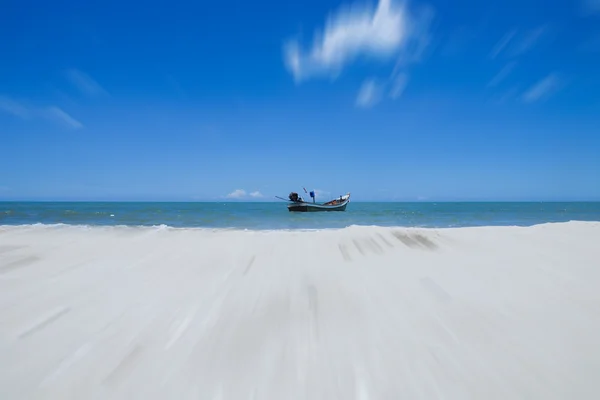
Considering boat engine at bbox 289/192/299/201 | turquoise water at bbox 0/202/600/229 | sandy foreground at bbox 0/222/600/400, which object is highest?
boat engine at bbox 289/192/299/201

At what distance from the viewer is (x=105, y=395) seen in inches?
83.7

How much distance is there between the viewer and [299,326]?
3172 millimetres

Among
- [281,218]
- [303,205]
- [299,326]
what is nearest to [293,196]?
[303,205]

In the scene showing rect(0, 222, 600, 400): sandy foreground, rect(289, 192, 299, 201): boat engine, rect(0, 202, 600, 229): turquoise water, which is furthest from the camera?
rect(289, 192, 299, 201): boat engine

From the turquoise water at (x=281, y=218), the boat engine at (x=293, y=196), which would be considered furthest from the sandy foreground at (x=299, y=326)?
the boat engine at (x=293, y=196)

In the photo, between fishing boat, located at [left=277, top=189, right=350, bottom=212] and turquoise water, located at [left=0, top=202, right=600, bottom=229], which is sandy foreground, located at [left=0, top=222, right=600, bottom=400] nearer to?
turquoise water, located at [left=0, top=202, right=600, bottom=229]

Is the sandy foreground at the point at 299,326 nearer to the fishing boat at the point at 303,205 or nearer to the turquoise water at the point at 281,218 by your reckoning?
the turquoise water at the point at 281,218

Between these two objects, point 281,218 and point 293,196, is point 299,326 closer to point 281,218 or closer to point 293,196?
point 281,218

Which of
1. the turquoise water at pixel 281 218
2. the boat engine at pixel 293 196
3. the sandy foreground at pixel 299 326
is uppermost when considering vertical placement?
the boat engine at pixel 293 196

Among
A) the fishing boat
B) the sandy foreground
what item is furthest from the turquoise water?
the sandy foreground

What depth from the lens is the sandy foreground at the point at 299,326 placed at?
2238 mm

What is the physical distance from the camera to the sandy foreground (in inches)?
88.1

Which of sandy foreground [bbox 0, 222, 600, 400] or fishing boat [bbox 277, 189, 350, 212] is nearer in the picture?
sandy foreground [bbox 0, 222, 600, 400]

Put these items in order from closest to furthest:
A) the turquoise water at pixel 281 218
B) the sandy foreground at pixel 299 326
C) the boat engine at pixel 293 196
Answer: the sandy foreground at pixel 299 326, the turquoise water at pixel 281 218, the boat engine at pixel 293 196
